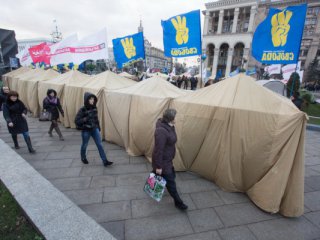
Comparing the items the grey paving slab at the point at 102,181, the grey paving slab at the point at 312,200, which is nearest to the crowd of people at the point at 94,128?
the grey paving slab at the point at 102,181

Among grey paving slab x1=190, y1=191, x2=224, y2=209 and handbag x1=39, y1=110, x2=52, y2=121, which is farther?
handbag x1=39, y1=110, x2=52, y2=121

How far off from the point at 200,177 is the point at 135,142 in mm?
2036

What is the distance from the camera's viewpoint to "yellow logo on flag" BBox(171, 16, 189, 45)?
223 inches

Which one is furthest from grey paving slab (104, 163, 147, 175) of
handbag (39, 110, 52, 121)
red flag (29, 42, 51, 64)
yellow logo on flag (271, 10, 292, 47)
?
red flag (29, 42, 51, 64)

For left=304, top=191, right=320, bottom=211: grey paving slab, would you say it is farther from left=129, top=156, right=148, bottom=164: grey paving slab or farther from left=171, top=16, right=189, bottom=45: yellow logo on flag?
left=171, top=16, right=189, bottom=45: yellow logo on flag

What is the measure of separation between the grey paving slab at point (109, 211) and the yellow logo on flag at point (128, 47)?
5951mm

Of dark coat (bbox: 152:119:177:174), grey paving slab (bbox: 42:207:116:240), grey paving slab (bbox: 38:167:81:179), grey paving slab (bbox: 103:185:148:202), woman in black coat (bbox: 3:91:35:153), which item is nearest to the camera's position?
grey paving slab (bbox: 42:207:116:240)

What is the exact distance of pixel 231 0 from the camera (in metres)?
39.0

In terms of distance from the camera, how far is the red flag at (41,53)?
428 inches

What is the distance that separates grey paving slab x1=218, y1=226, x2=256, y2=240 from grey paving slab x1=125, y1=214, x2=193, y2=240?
1.68 feet

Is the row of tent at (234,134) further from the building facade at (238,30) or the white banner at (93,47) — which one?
the building facade at (238,30)

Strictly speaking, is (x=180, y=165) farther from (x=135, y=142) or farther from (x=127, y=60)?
(x=127, y=60)

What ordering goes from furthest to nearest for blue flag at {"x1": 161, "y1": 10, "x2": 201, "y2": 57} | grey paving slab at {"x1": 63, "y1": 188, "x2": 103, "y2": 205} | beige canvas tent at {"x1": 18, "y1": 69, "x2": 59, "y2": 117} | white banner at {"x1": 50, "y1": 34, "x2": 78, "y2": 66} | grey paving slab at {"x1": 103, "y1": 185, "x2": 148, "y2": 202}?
1. beige canvas tent at {"x1": 18, "y1": 69, "x2": 59, "y2": 117}
2. white banner at {"x1": 50, "y1": 34, "x2": 78, "y2": 66}
3. blue flag at {"x1": 161, "y1": 10, "x2": 201, "y2": 57}
4. grey paving slab at {"x1": 103, "y1": 185, "x2": 148, "y2": 202}
5. grey paving slab at {"x1": 63, "y1": 188, "x2": 103, "y2": 205}

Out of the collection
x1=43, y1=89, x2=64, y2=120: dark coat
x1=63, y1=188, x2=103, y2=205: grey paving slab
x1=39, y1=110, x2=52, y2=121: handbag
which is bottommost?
x1=63, y1=188, x2=103, y2=205: grey paving slab
